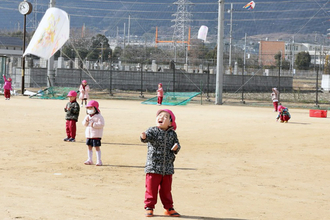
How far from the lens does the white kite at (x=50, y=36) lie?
31422 millimetres

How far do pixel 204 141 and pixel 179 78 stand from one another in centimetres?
3655

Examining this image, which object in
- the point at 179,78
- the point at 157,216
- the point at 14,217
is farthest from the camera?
the point at 179,78

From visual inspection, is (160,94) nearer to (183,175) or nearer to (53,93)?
(53,93)

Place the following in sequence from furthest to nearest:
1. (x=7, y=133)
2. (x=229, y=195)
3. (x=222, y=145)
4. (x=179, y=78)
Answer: (x=179, y=78) < (x=7, y=133) < (x=222, y=145) < (x=229, y=195)

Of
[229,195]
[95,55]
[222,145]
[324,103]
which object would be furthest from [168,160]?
[95,55]

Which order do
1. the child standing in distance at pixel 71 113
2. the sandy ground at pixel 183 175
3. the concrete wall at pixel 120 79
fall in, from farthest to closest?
the concrete wall at pixel 120 79 < the child standing in distance at pixel 71 113 < the sandy ground at pixel 183 175

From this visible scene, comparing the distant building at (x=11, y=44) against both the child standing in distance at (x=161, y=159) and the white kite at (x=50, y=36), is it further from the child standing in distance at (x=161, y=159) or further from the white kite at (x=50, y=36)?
the child standing in distance at (x=161, y=159)

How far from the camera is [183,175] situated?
11.9m

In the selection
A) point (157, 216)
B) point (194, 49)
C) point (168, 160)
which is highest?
point (194, 49)

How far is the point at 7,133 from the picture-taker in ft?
60.8

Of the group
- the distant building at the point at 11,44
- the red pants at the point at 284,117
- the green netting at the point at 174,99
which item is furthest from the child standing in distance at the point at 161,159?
the distant building at the point at 11,44

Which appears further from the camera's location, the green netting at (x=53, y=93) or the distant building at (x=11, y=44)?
the distant building at (x=11, y=44)

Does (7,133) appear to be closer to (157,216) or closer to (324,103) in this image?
(157,216)

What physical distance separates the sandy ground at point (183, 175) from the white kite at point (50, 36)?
10.4m
